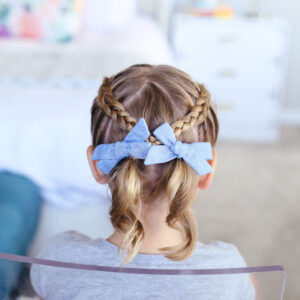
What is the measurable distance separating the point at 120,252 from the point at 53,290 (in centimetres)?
12

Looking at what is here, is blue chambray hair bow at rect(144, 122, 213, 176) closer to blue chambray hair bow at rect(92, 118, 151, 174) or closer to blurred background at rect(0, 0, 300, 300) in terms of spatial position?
blue chambray hair bow at rect(92, 118, 151, 174)

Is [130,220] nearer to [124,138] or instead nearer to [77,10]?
[124,138]

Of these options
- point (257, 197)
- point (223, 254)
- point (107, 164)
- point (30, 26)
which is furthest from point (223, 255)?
point (30, 26)

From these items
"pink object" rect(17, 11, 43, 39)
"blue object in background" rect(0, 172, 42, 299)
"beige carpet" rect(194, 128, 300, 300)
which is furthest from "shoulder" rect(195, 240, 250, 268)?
"pink object" rect(17, 11, 43, 39)

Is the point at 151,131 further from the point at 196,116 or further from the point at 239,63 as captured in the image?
the point at 239,63

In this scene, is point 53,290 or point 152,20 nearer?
point 53,290

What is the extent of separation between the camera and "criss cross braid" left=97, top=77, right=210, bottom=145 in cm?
68

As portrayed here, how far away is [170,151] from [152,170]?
0.06 meters

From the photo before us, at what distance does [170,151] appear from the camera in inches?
26.2

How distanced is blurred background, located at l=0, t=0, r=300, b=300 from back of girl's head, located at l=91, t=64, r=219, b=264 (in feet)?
0.26

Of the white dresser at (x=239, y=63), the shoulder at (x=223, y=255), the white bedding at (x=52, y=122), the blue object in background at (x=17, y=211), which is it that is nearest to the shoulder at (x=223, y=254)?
the shoulder at (x=223, y=255)

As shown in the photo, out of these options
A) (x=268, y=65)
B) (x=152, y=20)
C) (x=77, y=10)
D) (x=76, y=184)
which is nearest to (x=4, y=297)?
(x=76, y=184)

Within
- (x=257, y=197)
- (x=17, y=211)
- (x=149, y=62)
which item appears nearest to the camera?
(x=17, y=211)

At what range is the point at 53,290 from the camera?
21.8 inches
